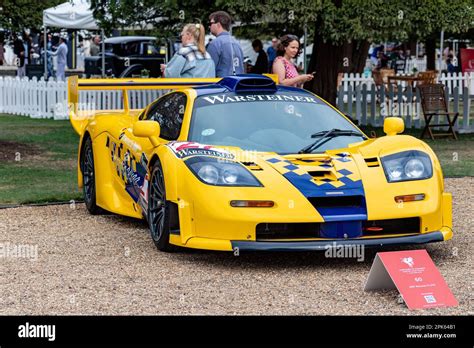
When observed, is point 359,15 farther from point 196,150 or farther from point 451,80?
point 196,150

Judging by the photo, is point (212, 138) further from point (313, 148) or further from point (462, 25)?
point (462, 25)

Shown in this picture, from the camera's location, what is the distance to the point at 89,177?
10.5 meters

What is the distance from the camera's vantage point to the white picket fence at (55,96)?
888 inches

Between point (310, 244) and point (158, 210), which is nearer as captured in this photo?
point (310, 244)

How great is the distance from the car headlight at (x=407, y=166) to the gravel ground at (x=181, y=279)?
654 millimetres

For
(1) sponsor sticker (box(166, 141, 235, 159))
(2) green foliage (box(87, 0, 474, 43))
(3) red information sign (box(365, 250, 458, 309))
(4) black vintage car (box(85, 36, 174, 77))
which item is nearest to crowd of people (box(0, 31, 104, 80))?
(4) black vintage car (box(85, 36, 174, 77))

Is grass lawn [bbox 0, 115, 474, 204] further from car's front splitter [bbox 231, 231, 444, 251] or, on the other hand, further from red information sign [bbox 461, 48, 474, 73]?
red information sign [bbox 461, 48, 474, 73]

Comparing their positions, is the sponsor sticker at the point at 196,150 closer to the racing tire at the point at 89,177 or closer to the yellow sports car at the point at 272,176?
the yellow sports car at the point at 272,176

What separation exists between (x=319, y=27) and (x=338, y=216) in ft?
32.9

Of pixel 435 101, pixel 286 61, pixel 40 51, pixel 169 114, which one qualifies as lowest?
pixel 40 51

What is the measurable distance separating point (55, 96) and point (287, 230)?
1669 cm

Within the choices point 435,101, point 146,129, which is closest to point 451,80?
point 435,101

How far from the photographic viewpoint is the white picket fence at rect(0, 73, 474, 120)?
22562 mm

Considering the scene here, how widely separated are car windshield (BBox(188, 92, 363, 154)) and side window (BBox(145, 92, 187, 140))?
18 cm
